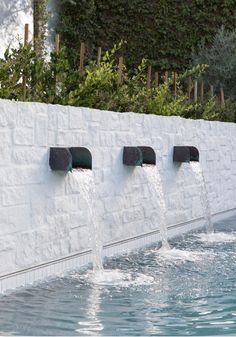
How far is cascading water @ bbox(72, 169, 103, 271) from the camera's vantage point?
22.7 ft

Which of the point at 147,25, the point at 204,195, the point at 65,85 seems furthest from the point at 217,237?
the point at 147,25

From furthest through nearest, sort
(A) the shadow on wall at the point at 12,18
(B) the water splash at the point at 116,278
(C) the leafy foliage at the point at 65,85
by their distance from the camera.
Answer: (A) the shadow on wall at the point at 12,18, (C) the leafy foliage at the point at 65,85, (B) the water splash at the point at 116,278

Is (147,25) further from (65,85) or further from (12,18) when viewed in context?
(65,85)

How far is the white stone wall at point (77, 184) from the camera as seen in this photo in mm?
6098

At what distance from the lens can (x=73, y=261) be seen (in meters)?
6.97

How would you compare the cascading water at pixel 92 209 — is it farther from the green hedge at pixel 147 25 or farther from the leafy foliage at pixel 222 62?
the green hedge at pixel 147 25

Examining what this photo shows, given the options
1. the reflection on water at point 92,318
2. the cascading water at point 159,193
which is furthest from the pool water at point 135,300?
Result: the cascading water at point 159,193

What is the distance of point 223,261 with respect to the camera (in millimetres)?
7281

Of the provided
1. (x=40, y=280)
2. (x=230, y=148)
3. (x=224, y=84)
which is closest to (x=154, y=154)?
(x=40, y=280)

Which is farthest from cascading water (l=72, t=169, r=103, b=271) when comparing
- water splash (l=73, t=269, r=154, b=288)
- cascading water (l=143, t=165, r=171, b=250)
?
cascading water (l=143, t=165, r=171, b=250)

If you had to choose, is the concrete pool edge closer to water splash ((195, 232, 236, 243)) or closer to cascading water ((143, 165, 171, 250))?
cascading water ((143, 165, 171, 250))

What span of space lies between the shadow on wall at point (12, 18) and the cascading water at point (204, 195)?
6044 millimetres

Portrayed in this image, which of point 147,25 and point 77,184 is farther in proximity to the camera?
point 147,25

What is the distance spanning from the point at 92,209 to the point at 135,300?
73.7 inches
